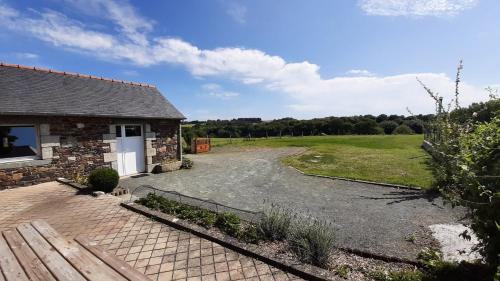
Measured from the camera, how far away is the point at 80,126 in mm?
11297

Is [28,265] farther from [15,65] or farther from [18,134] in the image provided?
[15,65]

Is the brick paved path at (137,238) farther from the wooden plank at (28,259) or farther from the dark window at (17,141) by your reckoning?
the dark window at (17,141)

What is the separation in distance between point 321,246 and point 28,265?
161 inches

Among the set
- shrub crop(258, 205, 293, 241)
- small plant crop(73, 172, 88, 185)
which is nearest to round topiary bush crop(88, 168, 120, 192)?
small plant crop(73, 172, 88, 185)

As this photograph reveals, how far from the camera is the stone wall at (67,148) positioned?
9.60m

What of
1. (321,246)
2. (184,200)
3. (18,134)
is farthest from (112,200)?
(321,246)

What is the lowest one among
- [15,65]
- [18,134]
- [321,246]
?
[321,246]

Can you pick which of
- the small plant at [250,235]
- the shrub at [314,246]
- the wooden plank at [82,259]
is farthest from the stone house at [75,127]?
the shrub at [314,246]

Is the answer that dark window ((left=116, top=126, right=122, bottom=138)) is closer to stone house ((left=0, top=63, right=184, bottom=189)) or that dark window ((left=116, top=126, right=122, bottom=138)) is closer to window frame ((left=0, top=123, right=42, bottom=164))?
stone house ((left=0, top=63, right=184, bottom=189))

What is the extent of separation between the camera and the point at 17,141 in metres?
9.68

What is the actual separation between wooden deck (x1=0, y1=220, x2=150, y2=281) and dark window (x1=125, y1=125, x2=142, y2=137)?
863 cm

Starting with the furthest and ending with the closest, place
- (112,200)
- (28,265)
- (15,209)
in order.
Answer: (112,200) < (15,209) < (28,265)

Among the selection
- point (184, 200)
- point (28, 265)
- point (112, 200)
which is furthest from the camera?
point (184, 200)

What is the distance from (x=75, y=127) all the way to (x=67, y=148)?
0.89 m
